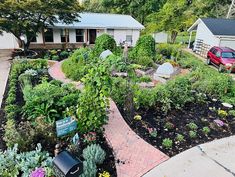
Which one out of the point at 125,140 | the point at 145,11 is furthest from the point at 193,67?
the point at 145,11

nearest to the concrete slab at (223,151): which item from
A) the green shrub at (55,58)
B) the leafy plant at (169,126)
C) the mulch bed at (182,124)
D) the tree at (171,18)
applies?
the mulch bed at (182,124)

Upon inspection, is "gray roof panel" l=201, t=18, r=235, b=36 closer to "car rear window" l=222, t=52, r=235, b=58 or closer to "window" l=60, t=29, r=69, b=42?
"car rear window" l=222, t=52, r=235, b=58

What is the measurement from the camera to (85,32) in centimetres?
2134

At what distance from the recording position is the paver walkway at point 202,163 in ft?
16.7

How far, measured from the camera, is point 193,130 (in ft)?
21.9

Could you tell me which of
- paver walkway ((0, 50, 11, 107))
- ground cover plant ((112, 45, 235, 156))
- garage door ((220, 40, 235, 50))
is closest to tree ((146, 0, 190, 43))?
garage door ((220, 40, 235, 50))

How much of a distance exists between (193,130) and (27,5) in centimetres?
1277

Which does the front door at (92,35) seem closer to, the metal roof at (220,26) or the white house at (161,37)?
the white house at (161,37)

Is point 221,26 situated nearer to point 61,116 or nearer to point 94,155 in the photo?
point 61,116

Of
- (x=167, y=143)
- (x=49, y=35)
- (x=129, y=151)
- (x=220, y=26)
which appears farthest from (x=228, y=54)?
(x=49, y=35)

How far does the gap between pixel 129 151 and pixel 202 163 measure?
1864 mm

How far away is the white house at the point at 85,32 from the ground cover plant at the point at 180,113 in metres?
13.4

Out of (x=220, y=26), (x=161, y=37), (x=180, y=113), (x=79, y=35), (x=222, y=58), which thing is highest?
(x=220, y=26)

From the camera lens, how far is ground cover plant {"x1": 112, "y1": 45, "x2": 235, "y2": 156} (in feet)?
20.6
